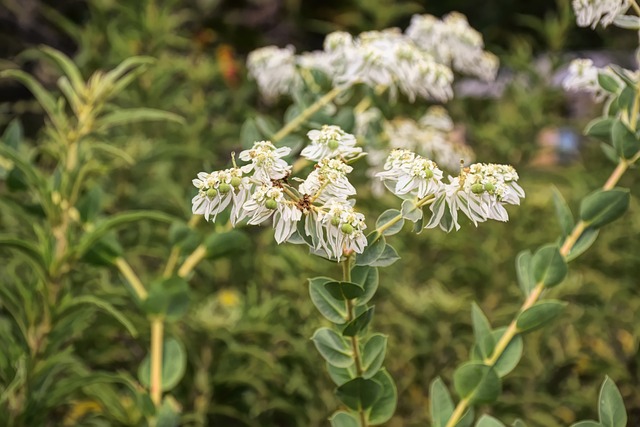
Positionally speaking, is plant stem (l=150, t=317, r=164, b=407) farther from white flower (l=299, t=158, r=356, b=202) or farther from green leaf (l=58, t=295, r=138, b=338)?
white flower (l=299, t=158, r=356, b=202)

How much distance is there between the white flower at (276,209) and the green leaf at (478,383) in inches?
6.7

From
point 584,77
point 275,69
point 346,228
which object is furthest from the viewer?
point 275,69

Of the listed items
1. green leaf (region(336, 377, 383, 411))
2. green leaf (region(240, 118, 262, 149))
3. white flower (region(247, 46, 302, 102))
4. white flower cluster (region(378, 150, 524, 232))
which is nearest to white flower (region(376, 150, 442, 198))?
white flower cluster (region(378, 150, 524, 232))

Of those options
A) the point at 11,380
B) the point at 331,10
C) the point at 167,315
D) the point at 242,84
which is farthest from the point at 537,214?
the point at 331,10

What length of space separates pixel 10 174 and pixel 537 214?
2.51 ft

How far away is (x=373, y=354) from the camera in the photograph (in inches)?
16.6

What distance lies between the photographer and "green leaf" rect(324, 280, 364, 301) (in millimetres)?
375

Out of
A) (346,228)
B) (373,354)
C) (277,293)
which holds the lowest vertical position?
(277,293)

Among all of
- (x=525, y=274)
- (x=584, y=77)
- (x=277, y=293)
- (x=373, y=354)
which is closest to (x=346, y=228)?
(x=373, y=354)

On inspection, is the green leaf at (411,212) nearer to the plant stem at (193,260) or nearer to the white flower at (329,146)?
the white flower at (329,146)

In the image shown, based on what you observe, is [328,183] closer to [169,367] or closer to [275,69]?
[169,367]

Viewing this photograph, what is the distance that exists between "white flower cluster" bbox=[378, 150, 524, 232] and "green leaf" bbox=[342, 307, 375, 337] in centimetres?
6

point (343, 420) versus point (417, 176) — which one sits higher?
point (417, 176)

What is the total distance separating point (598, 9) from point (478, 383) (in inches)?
9.9
